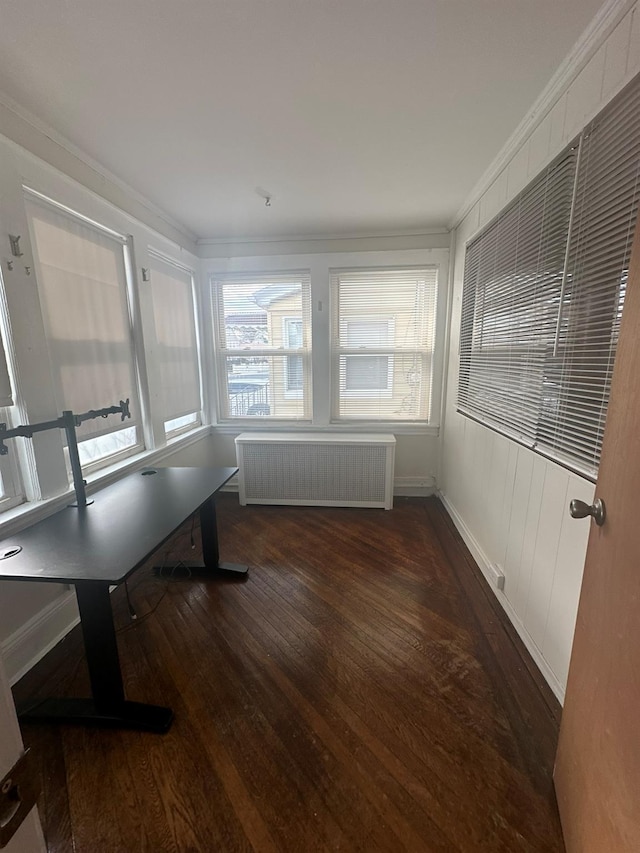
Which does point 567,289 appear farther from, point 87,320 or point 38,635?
point 38,635

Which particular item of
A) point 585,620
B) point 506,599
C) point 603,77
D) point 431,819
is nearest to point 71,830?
point 431,819

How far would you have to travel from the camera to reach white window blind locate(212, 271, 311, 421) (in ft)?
11.3

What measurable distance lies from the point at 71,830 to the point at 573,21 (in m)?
3.21

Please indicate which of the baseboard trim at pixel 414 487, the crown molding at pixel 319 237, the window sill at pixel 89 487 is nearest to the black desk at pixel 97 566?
the window sill at pixel 89 487

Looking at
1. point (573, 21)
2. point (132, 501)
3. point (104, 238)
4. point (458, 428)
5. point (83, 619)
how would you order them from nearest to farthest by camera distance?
point (573, 21), point (83, 619), point (132, 501), point (104, 238), point (458, 428)

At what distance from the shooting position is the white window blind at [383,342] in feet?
11.0

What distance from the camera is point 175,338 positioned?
3.11 m

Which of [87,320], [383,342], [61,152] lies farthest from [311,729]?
[61,152]

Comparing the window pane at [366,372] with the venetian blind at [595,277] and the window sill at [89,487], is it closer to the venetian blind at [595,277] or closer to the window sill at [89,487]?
the window sill at [89,487]

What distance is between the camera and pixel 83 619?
4.50 ft

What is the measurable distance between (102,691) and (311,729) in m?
0.87

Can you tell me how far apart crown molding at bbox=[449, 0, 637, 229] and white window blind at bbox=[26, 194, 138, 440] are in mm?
2515

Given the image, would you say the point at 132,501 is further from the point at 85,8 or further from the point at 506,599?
the point at 506,599

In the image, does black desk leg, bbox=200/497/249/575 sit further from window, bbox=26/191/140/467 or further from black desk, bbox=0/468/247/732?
window, bbox=26/191/140/467
